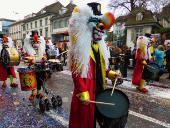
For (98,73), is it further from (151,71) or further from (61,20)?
(61,20)

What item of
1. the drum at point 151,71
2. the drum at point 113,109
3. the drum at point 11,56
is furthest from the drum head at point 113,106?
the drum at point 11,56

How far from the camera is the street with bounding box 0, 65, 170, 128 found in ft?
17.8

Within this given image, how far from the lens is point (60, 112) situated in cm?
616

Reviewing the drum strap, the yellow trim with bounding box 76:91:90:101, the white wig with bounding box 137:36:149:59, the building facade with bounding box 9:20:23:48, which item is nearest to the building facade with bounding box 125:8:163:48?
the white wig with bounding box 137:36:149:59

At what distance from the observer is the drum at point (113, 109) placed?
322 cm

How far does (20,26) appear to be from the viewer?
77.9 m

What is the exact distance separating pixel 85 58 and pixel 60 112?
304 cm

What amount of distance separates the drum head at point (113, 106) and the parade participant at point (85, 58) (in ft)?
0.51

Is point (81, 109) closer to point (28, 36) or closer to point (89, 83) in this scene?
point (89, 83)

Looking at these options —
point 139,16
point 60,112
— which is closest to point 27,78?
point 60,112

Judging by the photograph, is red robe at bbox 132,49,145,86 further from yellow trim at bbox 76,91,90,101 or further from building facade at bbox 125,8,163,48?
building facade at bbox 125,8,163,48

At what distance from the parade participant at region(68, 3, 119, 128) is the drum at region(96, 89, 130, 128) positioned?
0.43 feet

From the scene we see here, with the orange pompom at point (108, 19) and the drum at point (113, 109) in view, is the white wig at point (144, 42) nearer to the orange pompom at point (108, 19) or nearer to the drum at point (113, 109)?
the orange pompom at point (108, 19)

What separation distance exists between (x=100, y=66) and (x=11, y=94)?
5.24m
